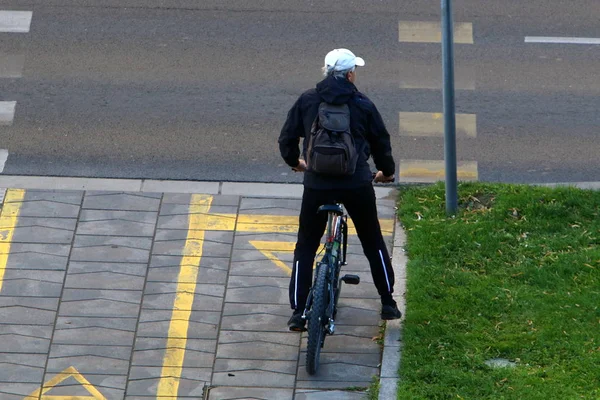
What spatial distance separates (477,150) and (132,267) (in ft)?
11.9

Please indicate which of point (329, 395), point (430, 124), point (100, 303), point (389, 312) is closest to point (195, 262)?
point (100, 303)

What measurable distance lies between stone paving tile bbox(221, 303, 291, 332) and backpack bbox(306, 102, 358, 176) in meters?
1.36

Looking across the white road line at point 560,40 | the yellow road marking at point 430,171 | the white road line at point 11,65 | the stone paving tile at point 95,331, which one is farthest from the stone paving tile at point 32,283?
the white road line at point 560,40

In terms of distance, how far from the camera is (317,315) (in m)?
7.10

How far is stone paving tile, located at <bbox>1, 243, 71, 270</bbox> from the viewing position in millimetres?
8727

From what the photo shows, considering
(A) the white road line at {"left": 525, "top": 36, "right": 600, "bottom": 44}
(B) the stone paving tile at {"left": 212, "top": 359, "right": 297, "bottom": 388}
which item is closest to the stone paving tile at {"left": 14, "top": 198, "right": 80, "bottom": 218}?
(B) the stone paving tile at {"left": 212, "top": 359, "right": 297, "bottom": 388}

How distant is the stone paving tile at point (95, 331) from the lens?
7.84m

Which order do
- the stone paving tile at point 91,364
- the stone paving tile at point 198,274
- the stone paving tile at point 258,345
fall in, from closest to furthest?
the stone paving tile at point 91,364
the stone paving tile at point 258,345
the stone paving tile at point 198,274

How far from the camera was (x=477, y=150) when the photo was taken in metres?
10.8

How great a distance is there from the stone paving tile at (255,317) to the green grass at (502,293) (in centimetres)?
87

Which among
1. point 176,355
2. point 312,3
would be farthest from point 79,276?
point 312,3

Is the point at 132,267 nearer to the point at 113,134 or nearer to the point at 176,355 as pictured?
the point at 176,355

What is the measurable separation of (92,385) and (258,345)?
110cm

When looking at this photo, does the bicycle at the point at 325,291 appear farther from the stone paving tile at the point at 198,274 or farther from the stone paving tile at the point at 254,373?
the stone paving tile at the point at 198,274
